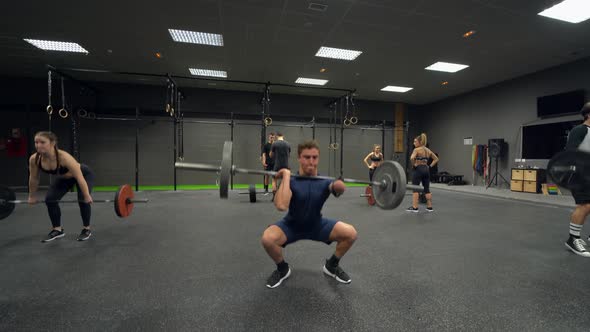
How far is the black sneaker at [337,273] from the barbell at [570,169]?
1468 millimetres

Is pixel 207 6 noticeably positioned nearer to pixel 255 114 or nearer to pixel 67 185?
pixel 67 185

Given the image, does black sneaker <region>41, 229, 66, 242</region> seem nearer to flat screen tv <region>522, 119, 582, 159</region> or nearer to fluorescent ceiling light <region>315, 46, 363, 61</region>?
fluorescent ceiling light <region>315, 46, 363, 61</region>

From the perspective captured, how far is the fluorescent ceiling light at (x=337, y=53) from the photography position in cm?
458

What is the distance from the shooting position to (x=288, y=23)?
368 cm

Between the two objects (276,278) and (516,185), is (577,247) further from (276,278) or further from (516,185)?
(516,185)

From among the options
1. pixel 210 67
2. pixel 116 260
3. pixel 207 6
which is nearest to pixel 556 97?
pixel 207 6

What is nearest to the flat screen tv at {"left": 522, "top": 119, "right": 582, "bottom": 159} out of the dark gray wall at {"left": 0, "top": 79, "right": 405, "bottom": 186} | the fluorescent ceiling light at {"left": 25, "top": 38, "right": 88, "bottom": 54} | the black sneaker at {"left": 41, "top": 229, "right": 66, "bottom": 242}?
the dark gray wall at {"left": 0, "top": 79, "right": 405, "bottom": 186}

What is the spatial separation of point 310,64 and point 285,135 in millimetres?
2567

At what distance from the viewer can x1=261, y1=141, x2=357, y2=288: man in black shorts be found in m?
1.46

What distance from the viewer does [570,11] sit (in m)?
3.35

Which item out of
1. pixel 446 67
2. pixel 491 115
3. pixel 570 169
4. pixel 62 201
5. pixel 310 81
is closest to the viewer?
pixel 570 169

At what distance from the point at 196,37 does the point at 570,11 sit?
532 centimetres

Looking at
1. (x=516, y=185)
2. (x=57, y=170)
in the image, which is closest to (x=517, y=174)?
(x=516, y=185)

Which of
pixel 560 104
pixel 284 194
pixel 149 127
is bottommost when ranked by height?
pixel 284 194
